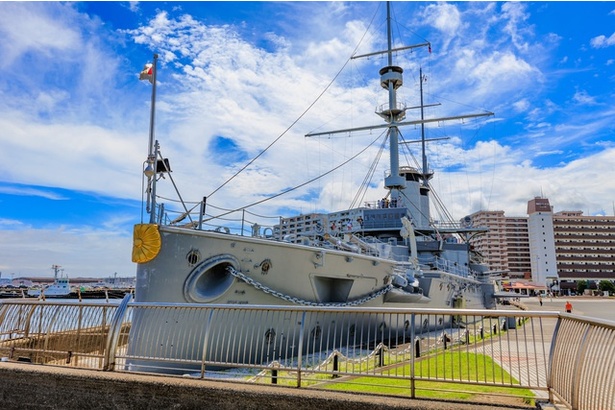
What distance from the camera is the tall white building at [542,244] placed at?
9750cm

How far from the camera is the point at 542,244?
327 ft

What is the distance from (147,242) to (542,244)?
357 ft

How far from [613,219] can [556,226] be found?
15038 mm

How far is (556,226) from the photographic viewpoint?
10156 centimetres

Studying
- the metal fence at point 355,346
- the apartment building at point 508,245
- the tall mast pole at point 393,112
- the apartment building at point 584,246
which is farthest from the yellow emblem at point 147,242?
the apartment building at point 508,245

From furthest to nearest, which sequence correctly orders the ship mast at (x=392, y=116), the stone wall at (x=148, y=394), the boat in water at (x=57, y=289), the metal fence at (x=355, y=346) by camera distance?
1. the boat in water at (x=57, y=289)
2. the ship mast at (x=392, y=116)
3. the stone wall at (x=148, y=394)
4. the metal fence at (x=355, y=346)

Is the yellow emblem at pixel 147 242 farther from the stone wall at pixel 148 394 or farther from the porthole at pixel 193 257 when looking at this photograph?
the stone wall at pixel 148 394

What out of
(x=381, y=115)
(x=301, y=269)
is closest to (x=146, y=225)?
(x=301, y=269)

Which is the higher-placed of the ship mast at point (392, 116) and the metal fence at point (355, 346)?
the ship mast at point (392, 116)

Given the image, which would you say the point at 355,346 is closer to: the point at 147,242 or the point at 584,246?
the point at 147,242

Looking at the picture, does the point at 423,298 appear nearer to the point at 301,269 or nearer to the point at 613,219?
the point at 301,269

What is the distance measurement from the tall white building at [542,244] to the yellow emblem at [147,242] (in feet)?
348

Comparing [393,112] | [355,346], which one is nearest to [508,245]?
[393,112]

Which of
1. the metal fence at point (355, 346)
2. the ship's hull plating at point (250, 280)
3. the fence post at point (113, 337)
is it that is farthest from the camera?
the ship's hull plating at point (250, 280)
